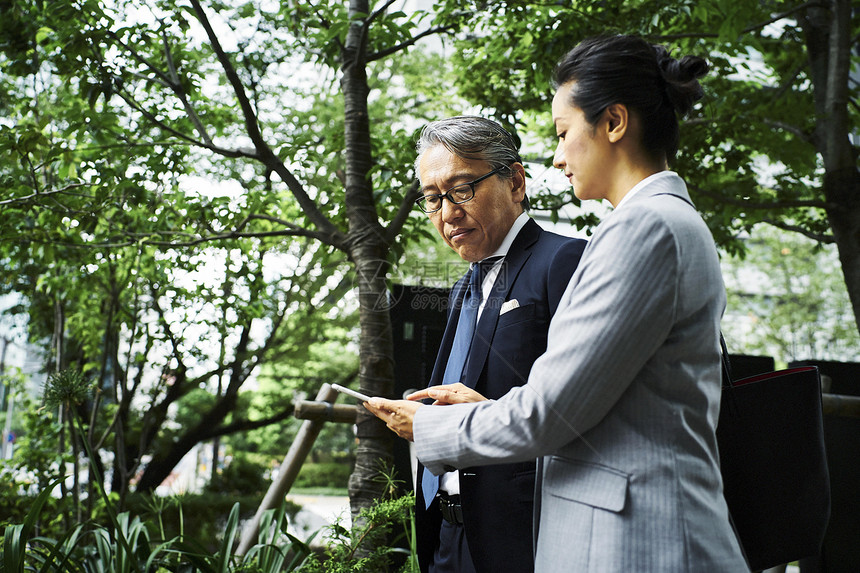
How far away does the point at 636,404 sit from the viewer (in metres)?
1.06

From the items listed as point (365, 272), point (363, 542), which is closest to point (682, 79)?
point (365, 272)

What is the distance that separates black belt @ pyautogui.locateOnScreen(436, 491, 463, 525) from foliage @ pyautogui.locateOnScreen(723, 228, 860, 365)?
543 inches

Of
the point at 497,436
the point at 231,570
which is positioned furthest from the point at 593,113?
the point at 231,570

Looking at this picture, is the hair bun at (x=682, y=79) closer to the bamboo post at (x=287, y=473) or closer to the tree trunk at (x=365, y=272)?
the tree trunk at (x=365, y=272)

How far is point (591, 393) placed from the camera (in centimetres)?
104

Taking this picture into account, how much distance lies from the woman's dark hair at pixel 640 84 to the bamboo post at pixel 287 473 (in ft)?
6.80

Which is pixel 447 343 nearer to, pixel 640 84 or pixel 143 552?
pixel 640 84

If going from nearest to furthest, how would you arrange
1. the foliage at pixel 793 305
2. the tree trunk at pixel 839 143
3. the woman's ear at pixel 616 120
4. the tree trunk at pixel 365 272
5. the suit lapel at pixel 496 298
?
the woman's ear at pixel 616 120, the suit lapel at pixel 496 298, the tree trunk at pixel 365 272, the tree trunk at pixel 839 143, the foliage at pixel 793 305

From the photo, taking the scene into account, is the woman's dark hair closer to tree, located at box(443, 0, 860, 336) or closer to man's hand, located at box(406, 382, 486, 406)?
man's hand, located at box(406, 382, 486, 406)

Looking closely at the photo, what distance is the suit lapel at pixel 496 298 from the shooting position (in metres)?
1.62

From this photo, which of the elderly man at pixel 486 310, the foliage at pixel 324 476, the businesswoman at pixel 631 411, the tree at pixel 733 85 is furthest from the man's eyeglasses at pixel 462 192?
the foliage at pixel 324 476

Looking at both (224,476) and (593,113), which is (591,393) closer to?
(593,113)

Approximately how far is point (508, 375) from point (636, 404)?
53cm

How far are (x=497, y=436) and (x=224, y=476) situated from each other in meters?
11.3
